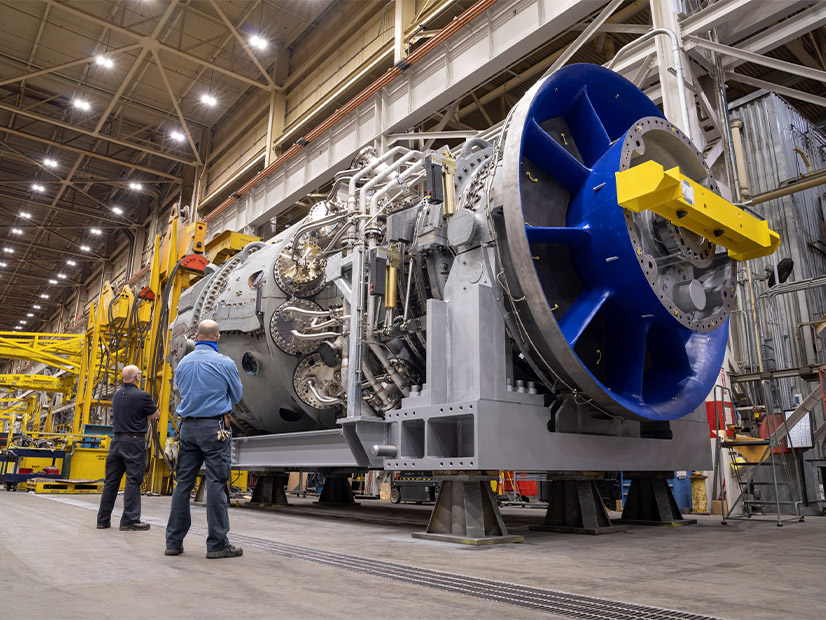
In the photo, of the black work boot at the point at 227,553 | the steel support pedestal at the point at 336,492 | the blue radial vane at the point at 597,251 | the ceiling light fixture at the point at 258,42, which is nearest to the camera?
the black work boot at the point at 227,553

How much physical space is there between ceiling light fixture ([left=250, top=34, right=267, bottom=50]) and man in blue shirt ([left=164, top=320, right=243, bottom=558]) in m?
13.3

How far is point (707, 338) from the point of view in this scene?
16.7 ft

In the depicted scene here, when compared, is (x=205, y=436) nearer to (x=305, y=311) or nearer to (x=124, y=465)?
(x=124, y=465)

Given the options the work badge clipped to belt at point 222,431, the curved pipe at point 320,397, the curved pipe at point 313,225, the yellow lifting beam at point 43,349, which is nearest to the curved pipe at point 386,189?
the curved pipe at point 313,225

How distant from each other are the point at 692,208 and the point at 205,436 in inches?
118

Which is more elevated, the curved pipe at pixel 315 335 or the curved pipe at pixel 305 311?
the curved pipe at pixel 305 311

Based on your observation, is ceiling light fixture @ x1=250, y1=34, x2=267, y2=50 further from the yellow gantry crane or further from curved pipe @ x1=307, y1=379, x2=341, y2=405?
curved pipe @ x1=307, y1=379, x2=341, y2=405

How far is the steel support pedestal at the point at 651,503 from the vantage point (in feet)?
16.1

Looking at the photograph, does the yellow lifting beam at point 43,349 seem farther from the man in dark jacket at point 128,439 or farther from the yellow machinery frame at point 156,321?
the man in dark jacket at point 128,439

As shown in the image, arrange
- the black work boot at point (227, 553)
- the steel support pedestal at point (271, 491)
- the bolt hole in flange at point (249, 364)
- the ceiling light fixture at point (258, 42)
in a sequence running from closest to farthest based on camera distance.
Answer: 1. the black work boot at point (227, 553)
2. the bolt hole in flange at point (249, 364)
3. the steel support pedestal at point (271, 491)
4. the ceiling light fixture at point (258, 42)

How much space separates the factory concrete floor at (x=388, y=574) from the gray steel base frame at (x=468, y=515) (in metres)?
0.14

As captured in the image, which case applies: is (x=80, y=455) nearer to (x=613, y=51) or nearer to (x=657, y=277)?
(x=657, y=277)

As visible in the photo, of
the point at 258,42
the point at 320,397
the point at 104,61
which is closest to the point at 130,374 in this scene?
the point at 320,397

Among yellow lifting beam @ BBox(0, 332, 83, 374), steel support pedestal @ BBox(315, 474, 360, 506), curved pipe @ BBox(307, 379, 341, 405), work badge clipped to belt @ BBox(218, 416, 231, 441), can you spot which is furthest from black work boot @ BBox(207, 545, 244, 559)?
yellow lifting beam @ BBox(0, 332, 83, 374)
